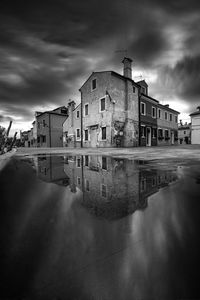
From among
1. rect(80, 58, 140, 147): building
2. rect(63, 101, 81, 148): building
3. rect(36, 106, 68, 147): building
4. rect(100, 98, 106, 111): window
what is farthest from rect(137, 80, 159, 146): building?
rect(36, 106, 68, 147): building

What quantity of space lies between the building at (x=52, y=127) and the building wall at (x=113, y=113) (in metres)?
14.3

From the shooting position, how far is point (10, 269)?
908 mm

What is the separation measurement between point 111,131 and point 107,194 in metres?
15.1

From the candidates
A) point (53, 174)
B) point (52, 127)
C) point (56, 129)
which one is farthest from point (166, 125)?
point (53, 174)

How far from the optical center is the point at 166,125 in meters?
26.8

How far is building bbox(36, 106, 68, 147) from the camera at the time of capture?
3181 cm

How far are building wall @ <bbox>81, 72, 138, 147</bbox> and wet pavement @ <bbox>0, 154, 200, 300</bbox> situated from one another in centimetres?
1544

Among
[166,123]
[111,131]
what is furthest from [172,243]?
[166,123]

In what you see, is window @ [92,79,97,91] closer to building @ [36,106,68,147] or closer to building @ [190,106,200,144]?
building @ [36,106,68,147]

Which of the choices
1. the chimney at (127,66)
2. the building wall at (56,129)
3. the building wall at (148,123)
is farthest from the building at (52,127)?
the building wall at (148,123)

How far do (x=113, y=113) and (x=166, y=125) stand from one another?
1401 centimetres

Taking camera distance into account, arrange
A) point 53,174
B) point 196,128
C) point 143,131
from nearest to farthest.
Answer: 1. point 53,174
2. point 143,131
3. point 196,128

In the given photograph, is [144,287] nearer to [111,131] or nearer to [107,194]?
[107,194]

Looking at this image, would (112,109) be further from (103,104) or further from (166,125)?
(166,125)
